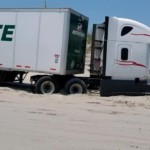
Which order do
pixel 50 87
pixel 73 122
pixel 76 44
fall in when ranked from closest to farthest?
pixel 73 122, pixel 50 87, pixel 76 44

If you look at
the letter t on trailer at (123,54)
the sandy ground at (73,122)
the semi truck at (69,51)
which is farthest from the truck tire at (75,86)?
the letter t on trailer at (123,54)

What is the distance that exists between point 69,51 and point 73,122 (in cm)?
753

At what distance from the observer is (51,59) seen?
18.4 m

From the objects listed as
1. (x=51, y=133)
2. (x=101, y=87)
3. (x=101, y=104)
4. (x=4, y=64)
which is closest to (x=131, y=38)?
(x=101, y=87)

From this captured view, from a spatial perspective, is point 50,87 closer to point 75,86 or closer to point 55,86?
point 55,86

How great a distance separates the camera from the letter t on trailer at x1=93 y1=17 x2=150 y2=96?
18.1 meters

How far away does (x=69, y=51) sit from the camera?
61.6 feet

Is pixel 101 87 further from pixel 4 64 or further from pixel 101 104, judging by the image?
pixel 4 64

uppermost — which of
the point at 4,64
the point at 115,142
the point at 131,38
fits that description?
the point at 131,38

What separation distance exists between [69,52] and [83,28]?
179 cm

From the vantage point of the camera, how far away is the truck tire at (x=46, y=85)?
61.5ft

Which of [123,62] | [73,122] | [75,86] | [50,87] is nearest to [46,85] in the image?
[50,87]

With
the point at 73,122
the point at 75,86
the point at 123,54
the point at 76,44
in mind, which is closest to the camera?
the point at 73,122

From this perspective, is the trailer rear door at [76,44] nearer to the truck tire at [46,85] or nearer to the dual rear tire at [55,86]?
the dual rear tire at [55,86]
